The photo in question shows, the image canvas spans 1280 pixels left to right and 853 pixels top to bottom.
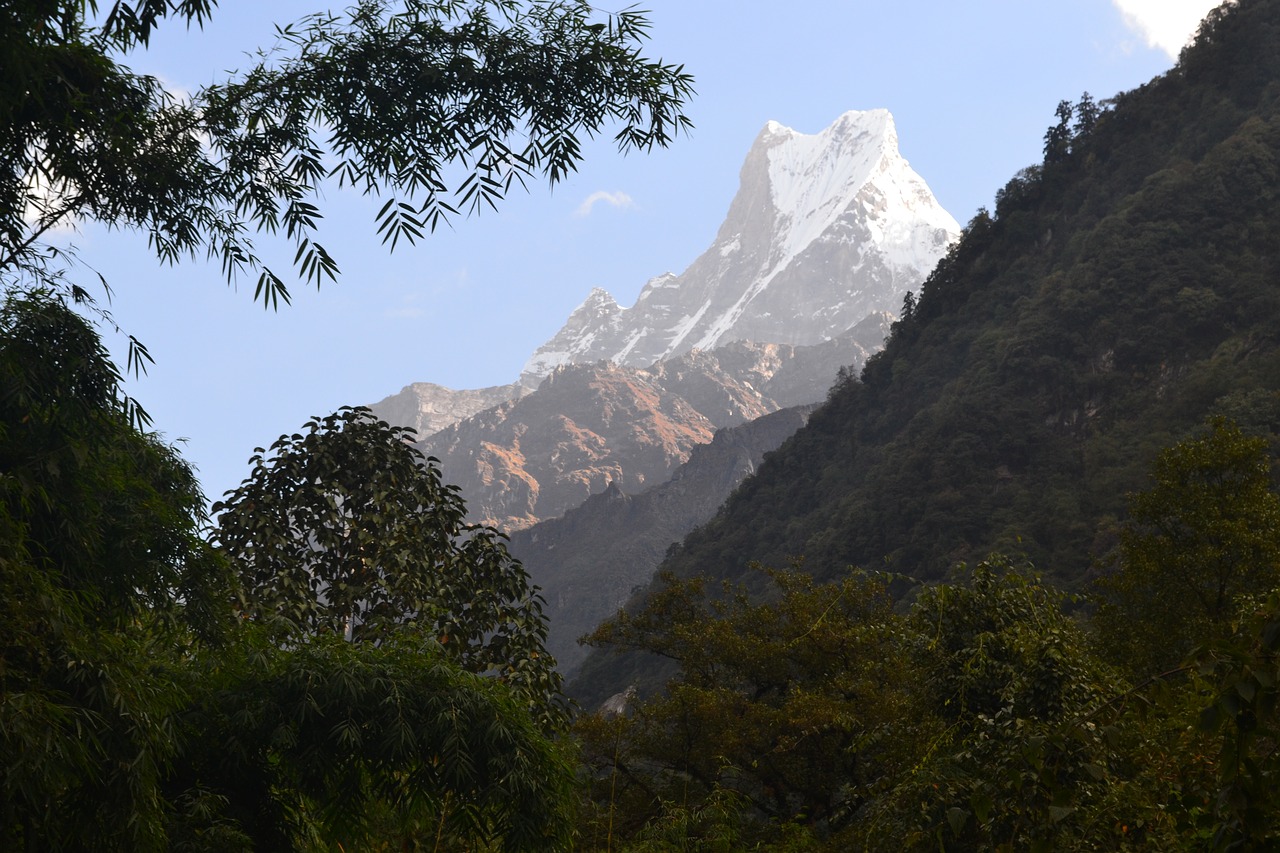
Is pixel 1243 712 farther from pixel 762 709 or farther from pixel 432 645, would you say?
pixel 762 709

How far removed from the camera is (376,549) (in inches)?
501

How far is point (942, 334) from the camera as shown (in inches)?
2719

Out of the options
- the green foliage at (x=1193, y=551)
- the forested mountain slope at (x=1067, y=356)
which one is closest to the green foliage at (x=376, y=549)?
the green foliage at (x=1193, y=551)

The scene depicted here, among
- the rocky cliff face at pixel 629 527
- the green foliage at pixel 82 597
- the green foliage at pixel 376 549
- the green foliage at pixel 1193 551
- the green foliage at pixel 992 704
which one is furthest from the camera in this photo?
the rocky cliff face at pixel 629 527

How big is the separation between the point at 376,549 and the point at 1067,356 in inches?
1913

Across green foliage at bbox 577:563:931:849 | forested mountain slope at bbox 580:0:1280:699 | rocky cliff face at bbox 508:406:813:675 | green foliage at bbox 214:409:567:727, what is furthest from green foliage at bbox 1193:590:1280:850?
rocky cliff face at bbox 508:406:813:675

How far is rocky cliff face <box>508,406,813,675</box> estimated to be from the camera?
117562 millimetres

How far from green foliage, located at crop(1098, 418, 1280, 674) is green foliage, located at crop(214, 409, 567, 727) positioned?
9.21m

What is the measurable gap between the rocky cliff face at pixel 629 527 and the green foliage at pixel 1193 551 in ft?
315

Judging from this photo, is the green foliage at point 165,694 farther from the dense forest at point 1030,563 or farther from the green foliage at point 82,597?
the dense forest at point 1030,563

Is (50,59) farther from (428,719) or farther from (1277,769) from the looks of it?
(1277,769)

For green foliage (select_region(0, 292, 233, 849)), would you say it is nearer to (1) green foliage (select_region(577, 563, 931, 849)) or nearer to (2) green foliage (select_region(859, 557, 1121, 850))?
(2) green foliage (select_region(859, 557, 1121, 850))

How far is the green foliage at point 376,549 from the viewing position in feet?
39.8

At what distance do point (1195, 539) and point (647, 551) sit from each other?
106366 millimetres
